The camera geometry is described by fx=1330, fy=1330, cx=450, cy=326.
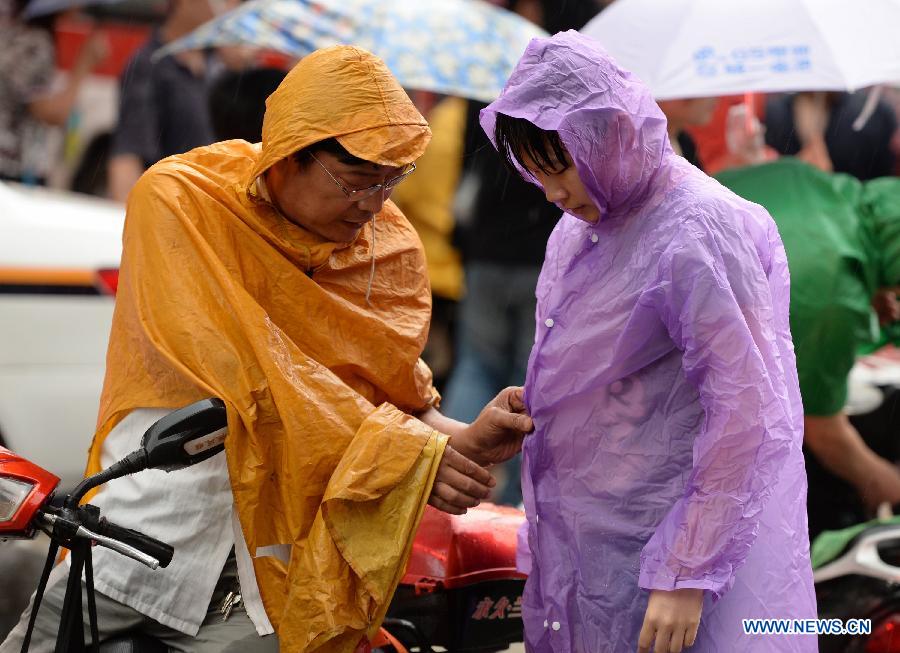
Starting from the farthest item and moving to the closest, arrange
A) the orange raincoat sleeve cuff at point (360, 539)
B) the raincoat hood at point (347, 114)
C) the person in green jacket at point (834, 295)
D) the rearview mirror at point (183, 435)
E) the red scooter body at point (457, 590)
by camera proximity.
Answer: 1. the person in green jacket at point (834, 295)
2. the red scooter body at point (457, 590)
3. the raincoat hood at point (347, 114)
4. the orange raincoat sleeve cuff at point (360, 539)
5. the rearview mirror at point (183, 435)

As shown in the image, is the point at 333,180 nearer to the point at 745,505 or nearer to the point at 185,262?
the point at 185,262

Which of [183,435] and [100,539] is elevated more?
[183,435]

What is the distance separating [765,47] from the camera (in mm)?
4297

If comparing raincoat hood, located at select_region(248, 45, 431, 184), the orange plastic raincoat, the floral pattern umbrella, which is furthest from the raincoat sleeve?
the floral pattern umbrella

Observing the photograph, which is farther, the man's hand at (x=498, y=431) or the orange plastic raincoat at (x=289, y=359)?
the man's hand at (x=498, y=431)

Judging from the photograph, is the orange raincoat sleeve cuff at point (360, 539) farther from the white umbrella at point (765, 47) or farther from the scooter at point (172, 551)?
the white umbrella at point (765, 47)

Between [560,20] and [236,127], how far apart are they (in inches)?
78.9

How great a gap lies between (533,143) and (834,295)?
5.94 feet

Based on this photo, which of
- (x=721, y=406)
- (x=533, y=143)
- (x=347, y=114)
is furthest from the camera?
(x=347, y=114)

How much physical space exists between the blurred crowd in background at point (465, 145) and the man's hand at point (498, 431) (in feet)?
5.52

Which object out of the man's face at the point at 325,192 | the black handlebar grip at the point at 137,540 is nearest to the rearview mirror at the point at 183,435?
the black handlebar grip at the point at 137,540

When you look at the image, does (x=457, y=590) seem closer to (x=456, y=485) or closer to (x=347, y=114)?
(x=456, y=485)

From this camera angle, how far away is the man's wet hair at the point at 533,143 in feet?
7.93

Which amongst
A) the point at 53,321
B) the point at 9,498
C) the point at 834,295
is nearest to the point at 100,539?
Result: the point at 9,498
